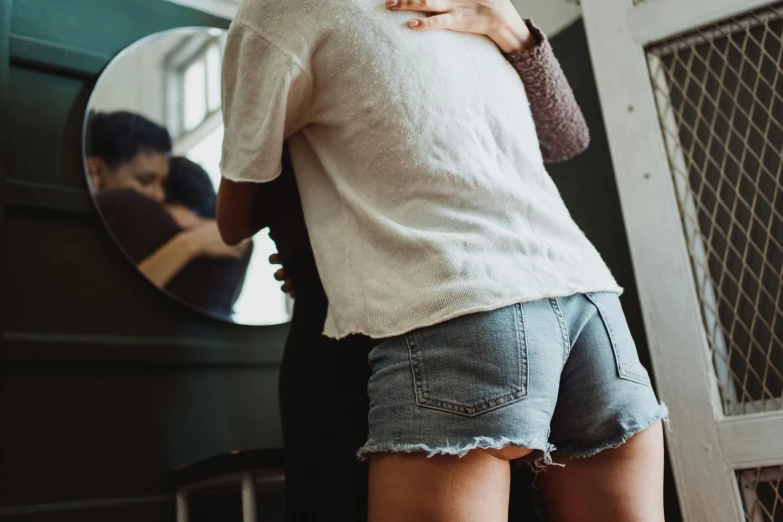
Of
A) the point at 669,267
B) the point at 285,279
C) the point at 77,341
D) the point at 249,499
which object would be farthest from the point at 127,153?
the point at 669,267

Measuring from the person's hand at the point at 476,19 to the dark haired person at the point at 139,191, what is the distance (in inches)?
35.8

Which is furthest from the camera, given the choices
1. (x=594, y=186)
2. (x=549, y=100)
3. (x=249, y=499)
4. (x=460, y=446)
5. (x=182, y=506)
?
(x=594, y=186)

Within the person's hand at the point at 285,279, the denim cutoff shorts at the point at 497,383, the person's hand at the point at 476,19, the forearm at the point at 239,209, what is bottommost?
the denim cutoff shorts at the point at 497,383

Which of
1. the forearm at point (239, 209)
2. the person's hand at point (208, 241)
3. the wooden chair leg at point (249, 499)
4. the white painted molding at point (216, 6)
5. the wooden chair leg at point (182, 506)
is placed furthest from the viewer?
the white painted molding at point (216, 6)

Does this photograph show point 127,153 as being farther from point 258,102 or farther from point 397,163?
point 397,163

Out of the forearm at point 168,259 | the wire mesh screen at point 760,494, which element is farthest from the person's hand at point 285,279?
the wire mesh screen at point 760,494

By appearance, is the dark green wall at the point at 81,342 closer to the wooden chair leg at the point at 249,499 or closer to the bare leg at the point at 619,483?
the wooden chair leg at the point at 249,499

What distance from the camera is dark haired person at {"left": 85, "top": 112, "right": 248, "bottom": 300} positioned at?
1.43 m

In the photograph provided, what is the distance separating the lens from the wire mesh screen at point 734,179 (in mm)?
1356

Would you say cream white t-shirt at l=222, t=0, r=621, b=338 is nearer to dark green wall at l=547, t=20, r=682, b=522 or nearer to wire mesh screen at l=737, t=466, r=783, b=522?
wire mesh screen at l=737, t=466, r=783, b=522

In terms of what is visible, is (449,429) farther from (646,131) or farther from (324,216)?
(646,131)

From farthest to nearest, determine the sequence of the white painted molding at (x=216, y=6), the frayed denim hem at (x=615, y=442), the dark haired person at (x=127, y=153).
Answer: the white painted molding at (x=216, y=6)
the dark haired person at (x=127, y=153)
the frayed denim hem at (x=615, y=442)

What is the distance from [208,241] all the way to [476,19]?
941mm

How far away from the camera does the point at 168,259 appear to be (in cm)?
149
